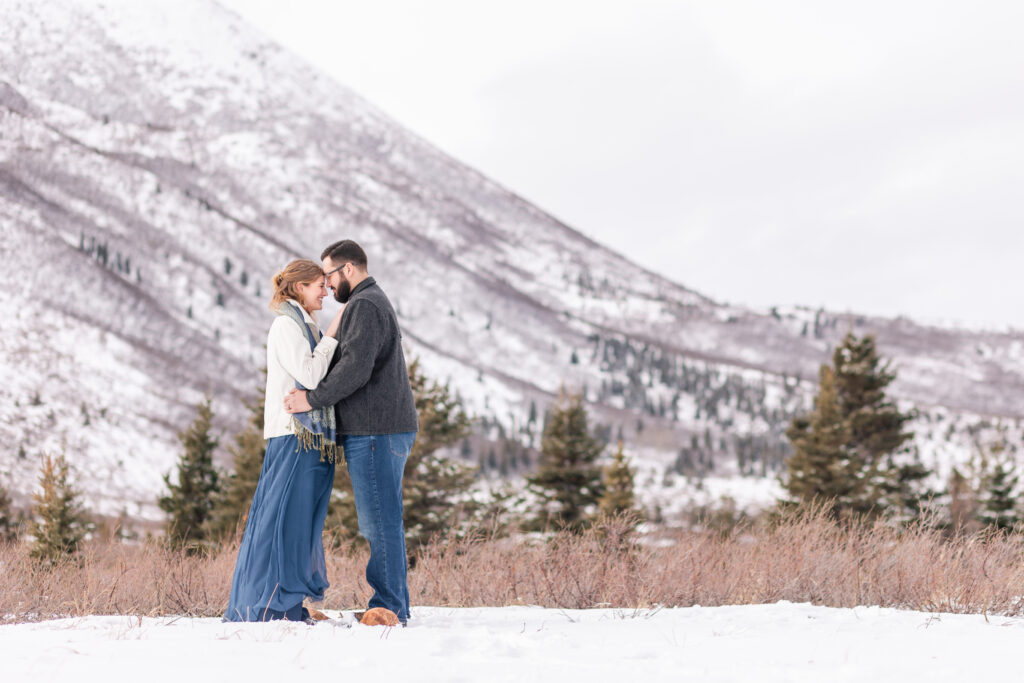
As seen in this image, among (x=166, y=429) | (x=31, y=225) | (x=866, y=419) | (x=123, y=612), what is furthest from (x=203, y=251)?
(x=123, y=612)

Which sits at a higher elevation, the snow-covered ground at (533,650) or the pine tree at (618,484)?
the snow-covered ground at (533,650)

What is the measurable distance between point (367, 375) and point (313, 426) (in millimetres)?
449

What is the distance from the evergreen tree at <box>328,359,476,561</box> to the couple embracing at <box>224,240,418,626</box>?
11856mm

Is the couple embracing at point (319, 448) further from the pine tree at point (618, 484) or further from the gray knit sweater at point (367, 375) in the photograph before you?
the pine tree at point (618, 484)

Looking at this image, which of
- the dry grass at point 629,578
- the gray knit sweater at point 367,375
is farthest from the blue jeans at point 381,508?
the dry grass at point 629,578

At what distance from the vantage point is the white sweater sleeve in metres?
4.43

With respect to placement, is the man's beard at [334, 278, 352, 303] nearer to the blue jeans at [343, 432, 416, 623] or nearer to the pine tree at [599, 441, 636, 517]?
the blue jeans at [343, 432, 416, 623]

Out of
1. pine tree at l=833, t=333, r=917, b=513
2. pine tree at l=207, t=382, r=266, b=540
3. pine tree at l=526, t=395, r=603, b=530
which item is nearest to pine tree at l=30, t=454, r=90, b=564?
pine tree at l=207, t=382, r=266, b=540

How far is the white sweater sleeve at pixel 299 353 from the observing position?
14.5 feet

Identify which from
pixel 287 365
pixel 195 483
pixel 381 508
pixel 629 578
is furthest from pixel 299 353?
pixel 195 483

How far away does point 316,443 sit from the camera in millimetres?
4562

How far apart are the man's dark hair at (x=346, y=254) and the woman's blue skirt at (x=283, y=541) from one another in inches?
43.7

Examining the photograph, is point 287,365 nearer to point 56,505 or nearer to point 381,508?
point 381,508

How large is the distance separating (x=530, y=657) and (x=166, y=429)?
438 feet
